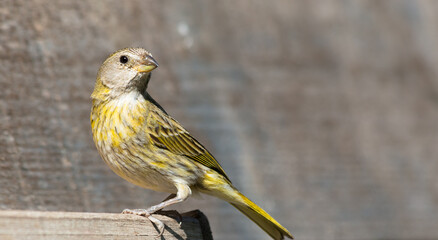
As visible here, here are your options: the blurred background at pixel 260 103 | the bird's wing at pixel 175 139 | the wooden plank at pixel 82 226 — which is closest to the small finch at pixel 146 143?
the bird's wing at pixel 175 139

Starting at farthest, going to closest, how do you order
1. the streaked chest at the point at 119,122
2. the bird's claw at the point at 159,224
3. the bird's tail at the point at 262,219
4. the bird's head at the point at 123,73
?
the bird's head at the point at 123,73
the bird's tail at the point at 262,219
the streaked chest at the point at 119,122
the bird's claw at the point at 159,224

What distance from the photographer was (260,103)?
4496 millimetres

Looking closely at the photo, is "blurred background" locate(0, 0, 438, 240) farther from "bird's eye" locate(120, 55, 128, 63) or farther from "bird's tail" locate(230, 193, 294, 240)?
"bird's tail" locate(230, 193, 294, 240)

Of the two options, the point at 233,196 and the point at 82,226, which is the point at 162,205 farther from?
the point at 82,226

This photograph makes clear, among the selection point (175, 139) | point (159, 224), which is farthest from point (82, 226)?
point (175, 139)

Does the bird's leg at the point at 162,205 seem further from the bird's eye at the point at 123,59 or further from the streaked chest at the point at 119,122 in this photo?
the bird's eye at the point at 123,59

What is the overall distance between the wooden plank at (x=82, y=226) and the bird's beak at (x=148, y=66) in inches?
34.1

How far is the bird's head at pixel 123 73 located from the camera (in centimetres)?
366

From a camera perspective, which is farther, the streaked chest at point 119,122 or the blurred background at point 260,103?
the streaked chest at point 119,122

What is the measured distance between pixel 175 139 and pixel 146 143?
220 mm

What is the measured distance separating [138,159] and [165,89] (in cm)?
75

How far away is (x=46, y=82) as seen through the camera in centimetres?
337

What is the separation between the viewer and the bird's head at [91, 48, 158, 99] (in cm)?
366

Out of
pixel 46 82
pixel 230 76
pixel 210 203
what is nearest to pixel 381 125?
pixel 230 76
